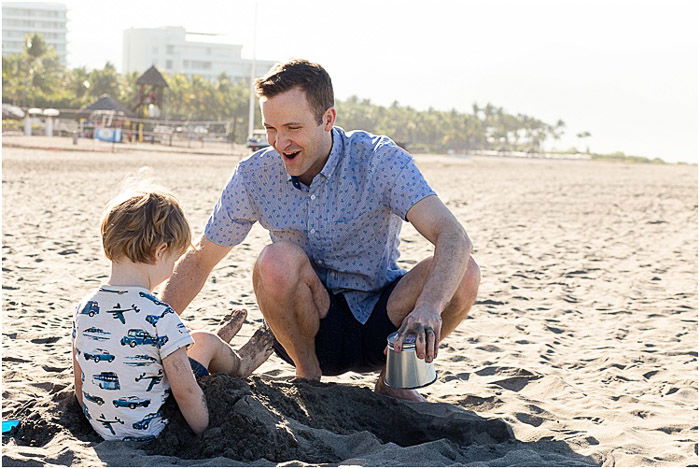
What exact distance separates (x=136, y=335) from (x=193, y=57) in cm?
13861

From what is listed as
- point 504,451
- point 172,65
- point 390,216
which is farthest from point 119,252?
point 172,65

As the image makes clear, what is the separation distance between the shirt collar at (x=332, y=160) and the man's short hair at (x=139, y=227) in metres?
0.82

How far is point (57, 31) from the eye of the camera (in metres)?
157

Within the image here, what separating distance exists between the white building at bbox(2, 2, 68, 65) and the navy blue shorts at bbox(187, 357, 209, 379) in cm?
16323

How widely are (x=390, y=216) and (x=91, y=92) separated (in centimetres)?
5970

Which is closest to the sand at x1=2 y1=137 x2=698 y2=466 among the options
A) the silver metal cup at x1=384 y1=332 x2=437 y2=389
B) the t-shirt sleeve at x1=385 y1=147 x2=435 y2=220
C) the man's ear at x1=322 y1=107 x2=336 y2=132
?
the silver metal cup at x1=384 y1=332 x2=437 y2=389

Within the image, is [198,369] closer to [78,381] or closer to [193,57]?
[78,381]

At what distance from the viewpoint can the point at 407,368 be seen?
293 cm

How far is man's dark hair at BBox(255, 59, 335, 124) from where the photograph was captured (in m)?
3.29

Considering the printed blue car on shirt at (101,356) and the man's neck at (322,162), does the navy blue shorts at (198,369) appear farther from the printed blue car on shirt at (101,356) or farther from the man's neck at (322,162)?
the man's neck at (322,162)

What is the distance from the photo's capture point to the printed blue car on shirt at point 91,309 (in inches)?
106

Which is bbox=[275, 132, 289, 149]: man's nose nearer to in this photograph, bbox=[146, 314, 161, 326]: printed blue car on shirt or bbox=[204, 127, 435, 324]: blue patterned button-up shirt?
bbox=[204, 127, 435, 324]: blue patterned button-up shirt

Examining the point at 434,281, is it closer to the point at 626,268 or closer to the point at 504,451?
the point at 504,451

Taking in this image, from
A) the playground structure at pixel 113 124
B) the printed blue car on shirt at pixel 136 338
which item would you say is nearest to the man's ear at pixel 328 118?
the printed blue car on shirt at pixel 136 338
